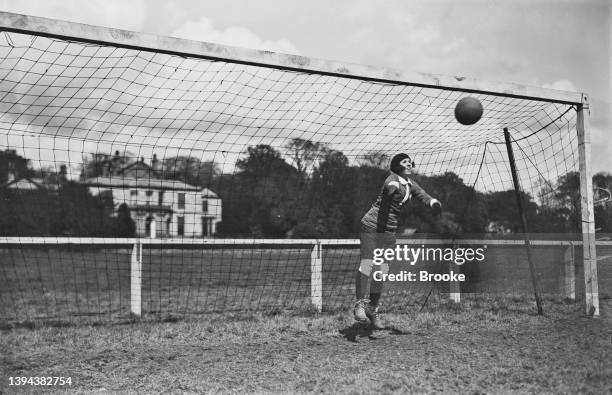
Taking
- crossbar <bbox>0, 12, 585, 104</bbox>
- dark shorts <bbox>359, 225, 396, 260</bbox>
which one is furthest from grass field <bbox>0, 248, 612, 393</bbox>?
crossbar <bbox>0, 12, 585, 104</bbox>

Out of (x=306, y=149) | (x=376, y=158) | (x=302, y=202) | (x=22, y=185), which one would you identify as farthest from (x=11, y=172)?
(x=306, y=149)

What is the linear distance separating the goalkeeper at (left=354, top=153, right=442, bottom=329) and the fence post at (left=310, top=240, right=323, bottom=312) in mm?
1745

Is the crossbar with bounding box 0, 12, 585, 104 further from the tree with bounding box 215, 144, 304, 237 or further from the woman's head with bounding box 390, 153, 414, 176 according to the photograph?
the tree with bounding box 215, 144, 304, 237

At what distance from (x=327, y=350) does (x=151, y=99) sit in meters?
3.28

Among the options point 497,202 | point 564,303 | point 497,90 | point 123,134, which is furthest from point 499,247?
point 497,202

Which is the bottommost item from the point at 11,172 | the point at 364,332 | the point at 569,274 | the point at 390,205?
the point at 364,332

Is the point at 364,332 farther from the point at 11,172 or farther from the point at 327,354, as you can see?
the point at 11,172

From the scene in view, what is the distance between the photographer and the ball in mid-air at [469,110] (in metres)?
5.77

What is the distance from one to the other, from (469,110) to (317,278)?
3069 millimetres

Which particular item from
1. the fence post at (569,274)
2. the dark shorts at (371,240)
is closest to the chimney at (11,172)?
the dark shorts at (371,240)

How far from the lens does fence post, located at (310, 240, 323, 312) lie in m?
7.22

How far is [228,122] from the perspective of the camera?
6395 millimetres

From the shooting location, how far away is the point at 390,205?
5.40 metres

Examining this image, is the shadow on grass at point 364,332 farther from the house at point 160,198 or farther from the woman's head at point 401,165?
the house at point 160,198
